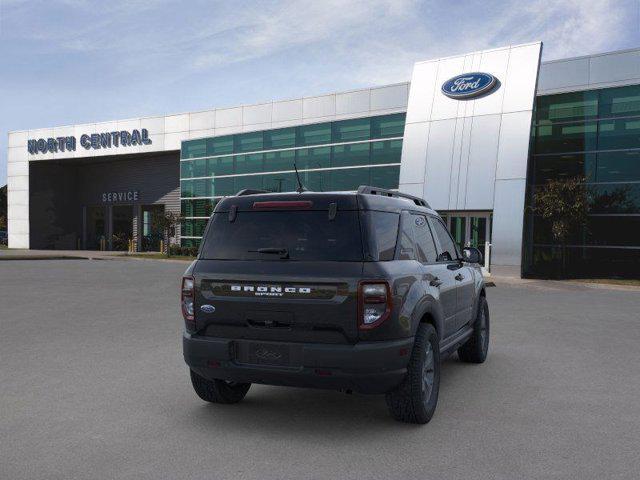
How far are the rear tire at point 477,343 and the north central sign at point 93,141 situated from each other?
35601 mm

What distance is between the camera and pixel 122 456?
163 inches

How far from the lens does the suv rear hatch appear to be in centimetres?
443

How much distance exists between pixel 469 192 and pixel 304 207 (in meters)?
19.2

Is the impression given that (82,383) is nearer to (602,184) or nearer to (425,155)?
(425,155)

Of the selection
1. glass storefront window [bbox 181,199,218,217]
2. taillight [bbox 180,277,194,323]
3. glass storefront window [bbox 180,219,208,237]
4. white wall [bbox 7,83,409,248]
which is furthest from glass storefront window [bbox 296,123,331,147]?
taillight [bbox 180,277,194,323]

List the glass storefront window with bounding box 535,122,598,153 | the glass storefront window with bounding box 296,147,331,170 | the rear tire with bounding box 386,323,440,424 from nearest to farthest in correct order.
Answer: the rear tire with bounding box 386,323,440,424, the glass storefront window with bounding box 535,122,598,153, the glass storefront window with bounding box 296,147,331,170

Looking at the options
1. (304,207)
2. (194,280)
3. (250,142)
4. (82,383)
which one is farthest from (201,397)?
(250,142)

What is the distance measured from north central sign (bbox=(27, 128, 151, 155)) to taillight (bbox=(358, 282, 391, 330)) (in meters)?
37.6

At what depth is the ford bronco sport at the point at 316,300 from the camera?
4402 mm

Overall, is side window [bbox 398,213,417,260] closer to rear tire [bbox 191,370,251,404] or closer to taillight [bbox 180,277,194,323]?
taillight [bbox 180,277,194,323]

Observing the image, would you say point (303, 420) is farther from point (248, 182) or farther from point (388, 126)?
point (248, 182)

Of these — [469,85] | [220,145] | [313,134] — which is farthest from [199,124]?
[469,85]

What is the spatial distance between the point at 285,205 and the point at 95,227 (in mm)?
46027

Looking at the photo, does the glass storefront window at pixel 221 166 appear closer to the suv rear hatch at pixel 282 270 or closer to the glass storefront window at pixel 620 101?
the glass storefront window at pixel 620 101
